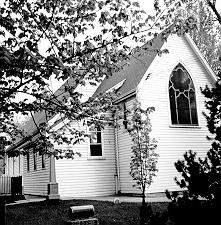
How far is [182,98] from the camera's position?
16500 millimetres

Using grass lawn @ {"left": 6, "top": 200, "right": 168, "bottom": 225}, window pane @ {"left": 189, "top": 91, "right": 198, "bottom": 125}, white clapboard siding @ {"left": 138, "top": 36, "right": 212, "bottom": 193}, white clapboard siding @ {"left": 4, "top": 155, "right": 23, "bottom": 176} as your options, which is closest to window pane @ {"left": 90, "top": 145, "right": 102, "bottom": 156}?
Answer: white clapboard siding @ {"left": 138, "top": 36, "right": 212, "bottom": 193}

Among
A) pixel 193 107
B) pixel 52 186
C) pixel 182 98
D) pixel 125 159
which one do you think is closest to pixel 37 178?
pixel 52 186

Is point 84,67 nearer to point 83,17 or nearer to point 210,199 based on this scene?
point 83,17

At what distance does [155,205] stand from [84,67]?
290 inches

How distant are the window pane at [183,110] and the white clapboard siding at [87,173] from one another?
13.0 ft

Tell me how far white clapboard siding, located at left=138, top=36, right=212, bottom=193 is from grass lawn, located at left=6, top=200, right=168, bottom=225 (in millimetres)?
3447

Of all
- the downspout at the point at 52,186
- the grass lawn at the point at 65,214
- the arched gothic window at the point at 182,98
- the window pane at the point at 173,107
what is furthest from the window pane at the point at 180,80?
the downspout at the point at 52,186

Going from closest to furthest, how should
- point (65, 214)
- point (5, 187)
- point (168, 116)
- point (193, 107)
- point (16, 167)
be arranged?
point (65, 214), point (168, 116), point (193, 107), point (5, 187), point (16, 167)

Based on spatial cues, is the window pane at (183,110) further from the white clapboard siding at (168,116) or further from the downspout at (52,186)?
the downspout at (52,186)

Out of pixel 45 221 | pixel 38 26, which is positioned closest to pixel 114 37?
pixel 38 26

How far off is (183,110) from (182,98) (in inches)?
25.4

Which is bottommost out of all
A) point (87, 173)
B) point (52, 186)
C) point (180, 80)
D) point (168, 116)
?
point (52, 186)

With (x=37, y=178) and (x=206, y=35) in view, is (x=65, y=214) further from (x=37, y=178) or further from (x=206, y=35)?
(x=206, y=35)

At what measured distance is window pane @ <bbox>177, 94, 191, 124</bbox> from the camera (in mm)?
16203
